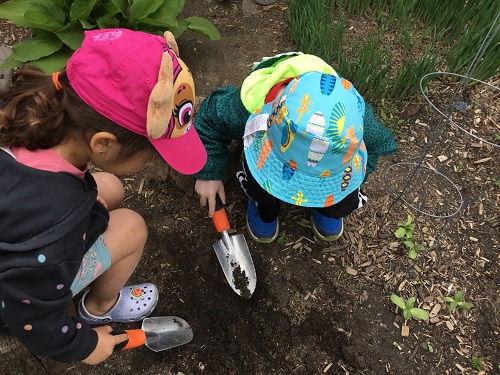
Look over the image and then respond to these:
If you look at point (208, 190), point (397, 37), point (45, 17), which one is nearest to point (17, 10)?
point (45, 17)

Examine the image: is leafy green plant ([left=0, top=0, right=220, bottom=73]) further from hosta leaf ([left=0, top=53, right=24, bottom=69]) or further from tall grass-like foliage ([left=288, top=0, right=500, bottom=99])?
tall grass-like foliage ([left=288, top=0, right=500, bottom=99])

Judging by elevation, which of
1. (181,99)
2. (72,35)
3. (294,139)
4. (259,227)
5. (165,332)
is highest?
(181,99)

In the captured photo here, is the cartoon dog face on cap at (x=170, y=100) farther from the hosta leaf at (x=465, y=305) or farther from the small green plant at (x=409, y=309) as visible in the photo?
the hosta leaf at (x=465, y=305)

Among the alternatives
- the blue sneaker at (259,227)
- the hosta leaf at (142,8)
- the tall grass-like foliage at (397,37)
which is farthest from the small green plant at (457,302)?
the hosta leaf at (142,8)

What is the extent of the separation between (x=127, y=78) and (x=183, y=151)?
25 centimetres

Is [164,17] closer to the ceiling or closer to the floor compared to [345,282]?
closer to the ceiling

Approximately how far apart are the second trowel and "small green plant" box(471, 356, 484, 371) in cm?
82

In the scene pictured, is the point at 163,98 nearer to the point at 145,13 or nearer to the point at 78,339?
the point at 78,339

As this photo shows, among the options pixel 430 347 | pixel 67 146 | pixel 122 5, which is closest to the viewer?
pixel 67 146

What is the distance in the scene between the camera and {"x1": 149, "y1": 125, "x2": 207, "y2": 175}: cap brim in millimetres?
1034

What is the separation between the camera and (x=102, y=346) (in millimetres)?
1221

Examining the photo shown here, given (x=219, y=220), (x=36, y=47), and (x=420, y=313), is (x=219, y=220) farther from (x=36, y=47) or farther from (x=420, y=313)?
(x=36, y=47)

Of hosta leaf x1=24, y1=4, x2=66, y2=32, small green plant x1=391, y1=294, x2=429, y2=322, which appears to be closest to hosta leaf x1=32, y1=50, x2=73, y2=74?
hosta leaf x1=24, y1=4, x2=66, y2=32

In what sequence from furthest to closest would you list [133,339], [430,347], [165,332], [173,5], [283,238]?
[173,5]
[283,238]
[430,347]
[165,332]
[133,339]
